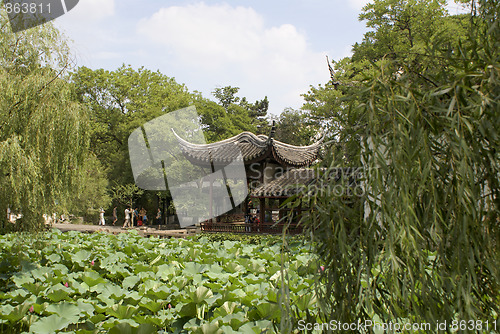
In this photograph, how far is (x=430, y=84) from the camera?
1.66 m

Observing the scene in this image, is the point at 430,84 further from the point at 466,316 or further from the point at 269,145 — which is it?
the point at 269,145

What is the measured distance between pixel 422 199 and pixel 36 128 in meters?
5.76

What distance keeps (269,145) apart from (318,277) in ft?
39.4

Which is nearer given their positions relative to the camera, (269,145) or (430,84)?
(430,84)

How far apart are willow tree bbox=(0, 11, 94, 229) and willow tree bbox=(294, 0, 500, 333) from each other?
530cm

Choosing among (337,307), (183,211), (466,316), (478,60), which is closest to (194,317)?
(337,307)

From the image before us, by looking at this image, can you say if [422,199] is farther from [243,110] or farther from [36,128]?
[243,110]

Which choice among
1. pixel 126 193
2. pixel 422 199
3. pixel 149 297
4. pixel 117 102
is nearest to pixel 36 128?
pixel 149 297

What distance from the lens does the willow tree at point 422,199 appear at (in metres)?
1.37

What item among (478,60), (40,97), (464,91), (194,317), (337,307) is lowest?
(194,317)

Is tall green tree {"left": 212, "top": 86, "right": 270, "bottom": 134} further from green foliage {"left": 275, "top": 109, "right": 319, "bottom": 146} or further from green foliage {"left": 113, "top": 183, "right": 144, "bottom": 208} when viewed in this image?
green foliage {"left": 113, "top": 183, "right": 144, "bottom": 208}

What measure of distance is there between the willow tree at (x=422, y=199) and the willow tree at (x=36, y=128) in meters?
5.30

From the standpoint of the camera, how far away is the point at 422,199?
1519 mm

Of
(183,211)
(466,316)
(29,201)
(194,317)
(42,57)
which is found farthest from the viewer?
(183,211)
